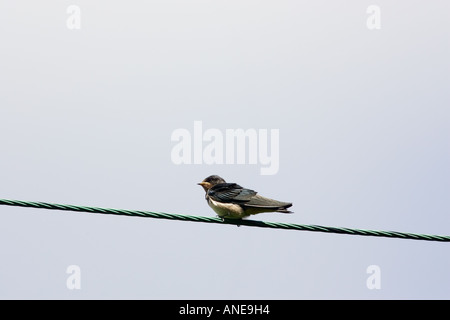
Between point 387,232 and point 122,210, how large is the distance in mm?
2378

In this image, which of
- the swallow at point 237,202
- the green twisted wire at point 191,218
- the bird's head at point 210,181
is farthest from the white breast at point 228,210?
the green twisted wire at point 191,218

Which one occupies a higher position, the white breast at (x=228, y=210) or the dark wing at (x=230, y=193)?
the dark wing at (x=230, y=193)

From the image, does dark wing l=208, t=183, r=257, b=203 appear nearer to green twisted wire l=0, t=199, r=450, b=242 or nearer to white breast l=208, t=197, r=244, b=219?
white breast l=208, t=197, r=244, b=219

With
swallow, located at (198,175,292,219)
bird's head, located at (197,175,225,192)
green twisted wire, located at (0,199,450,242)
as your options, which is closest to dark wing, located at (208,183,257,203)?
swallow, located at (198,175,292,219)

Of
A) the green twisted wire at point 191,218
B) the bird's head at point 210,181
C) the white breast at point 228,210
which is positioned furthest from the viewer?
the bird's head at point 210,181

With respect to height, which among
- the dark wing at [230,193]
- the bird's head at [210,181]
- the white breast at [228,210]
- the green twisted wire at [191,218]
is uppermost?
the bird's head at [210,181]

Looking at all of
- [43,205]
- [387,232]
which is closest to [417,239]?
[387,232]

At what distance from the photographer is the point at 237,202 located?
1014cm

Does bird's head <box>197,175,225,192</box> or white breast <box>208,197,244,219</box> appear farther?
bird's head <box>197,175,225,192</box>

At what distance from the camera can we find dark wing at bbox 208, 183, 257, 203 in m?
10.2

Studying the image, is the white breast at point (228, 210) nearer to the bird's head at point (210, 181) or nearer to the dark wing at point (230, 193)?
the dark wing at point (230, 193)

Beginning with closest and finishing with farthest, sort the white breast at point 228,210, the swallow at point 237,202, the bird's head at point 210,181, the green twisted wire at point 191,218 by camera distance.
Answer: the green twisted wire at point 191,218
the swallow at point 237,202
the white breast at point 228,210
the bird's head at point 210,181

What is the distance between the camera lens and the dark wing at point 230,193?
10211 millimetres
